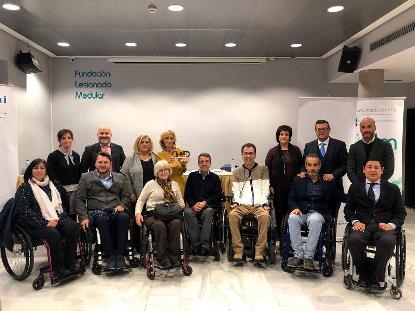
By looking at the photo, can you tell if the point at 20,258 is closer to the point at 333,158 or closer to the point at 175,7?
the point at 175,7

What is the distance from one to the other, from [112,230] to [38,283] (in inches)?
31.5

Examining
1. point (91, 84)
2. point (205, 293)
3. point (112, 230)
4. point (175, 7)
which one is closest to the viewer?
point (205, 293)

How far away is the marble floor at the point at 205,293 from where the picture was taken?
10.6 feet

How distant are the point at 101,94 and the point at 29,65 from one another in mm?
1814

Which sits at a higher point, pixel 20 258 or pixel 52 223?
pixel 52 223

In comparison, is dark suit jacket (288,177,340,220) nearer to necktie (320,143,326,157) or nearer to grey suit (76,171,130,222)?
necktie (320,143,326,157)

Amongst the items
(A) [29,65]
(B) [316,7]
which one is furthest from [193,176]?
(A) [29,65]

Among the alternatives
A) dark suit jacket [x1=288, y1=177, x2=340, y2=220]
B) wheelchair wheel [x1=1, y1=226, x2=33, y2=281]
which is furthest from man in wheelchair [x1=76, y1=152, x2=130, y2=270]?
dark suit jacket [x1=288, y1=177, x2=340, y2=220]

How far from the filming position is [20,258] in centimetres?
401

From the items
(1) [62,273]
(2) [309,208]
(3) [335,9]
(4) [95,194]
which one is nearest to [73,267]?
(1) [62,273]

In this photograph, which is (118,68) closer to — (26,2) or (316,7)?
(26,2)

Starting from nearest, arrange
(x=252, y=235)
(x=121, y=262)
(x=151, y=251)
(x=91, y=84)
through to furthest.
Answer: (x=151, y=251), (x=121, y=262), (x=252, y=235), (x=91, y=84)

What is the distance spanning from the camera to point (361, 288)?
358 centimetres

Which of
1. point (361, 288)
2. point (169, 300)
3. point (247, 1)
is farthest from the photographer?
point (247, 1)
